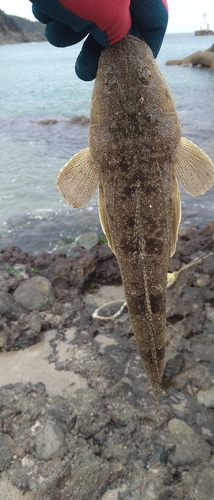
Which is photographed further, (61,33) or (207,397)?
(207,397)

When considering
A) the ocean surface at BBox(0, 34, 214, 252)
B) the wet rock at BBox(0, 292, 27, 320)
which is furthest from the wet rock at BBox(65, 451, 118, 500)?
the ocean surface at BBox(0, 34, 214, 252)

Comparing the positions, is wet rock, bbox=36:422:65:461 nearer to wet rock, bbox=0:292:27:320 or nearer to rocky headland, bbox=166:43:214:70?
wet rock, bbox=0:292:27:320

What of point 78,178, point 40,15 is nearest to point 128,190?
point 78,178

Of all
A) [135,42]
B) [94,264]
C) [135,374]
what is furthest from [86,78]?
[94,264]

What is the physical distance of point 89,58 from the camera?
2.73 m

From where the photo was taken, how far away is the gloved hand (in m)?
2.07

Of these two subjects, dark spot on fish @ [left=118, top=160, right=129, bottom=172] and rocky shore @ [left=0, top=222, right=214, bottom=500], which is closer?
dark spot on fish @ [left=118, top=160, right=129, bottom=172]

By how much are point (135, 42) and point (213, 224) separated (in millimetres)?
5832

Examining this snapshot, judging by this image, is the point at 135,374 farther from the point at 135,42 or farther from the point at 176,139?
the point at 135,42

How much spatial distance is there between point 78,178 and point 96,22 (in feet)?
3.50

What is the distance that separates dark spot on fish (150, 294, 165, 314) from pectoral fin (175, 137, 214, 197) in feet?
2.68

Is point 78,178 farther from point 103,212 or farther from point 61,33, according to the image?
point 61,33

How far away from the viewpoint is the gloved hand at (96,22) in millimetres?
2070

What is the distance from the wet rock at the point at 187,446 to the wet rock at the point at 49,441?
104cm
